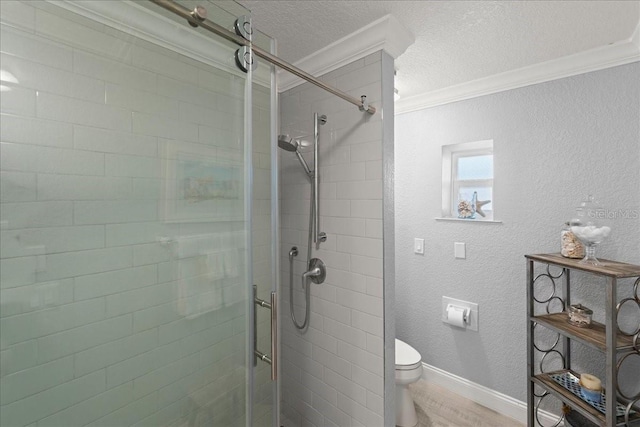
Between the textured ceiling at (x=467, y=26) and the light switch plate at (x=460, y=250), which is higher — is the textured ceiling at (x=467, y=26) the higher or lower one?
the higher one

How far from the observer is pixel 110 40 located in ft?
2.55

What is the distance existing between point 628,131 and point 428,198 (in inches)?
46.8

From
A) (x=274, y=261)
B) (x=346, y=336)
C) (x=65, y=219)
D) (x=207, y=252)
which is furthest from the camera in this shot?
(x=346, y=336)

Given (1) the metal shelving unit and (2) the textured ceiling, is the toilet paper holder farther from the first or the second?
(2) the textured ceiling

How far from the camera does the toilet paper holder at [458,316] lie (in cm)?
217

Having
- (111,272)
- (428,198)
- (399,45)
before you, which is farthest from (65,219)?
(428,198)

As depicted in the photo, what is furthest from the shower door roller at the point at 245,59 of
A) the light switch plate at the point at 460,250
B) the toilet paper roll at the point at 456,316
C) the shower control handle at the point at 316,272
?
the toilet paper roll at the point at 456,316

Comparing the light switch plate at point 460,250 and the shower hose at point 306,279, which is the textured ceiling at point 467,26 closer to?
the shower hose at point 306,279

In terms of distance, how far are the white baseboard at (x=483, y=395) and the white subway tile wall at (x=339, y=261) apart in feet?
3.40

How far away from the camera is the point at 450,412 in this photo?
6.87 feet

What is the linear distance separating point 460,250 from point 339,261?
106 cm

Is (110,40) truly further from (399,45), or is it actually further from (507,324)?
(507,324)

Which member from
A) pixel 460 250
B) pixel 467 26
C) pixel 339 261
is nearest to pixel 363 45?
pixel 467 26

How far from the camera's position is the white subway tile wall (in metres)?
1.59
